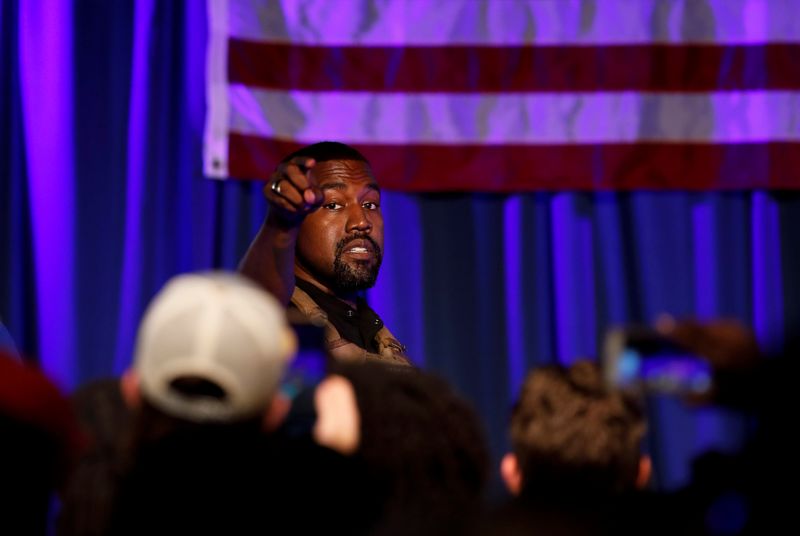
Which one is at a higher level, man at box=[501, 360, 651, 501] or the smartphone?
the smartphone

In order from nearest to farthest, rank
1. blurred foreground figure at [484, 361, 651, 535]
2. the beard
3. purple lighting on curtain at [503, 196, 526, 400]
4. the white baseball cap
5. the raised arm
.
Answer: the white baseball cap
blurred foreground figure at [484, 361, 651, 535]
the raised arm
the beard
purple lighting on curtain at [503, 196, 526, 400]

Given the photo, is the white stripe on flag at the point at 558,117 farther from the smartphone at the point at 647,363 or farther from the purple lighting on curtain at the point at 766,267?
the smartphone at the point at 647,363

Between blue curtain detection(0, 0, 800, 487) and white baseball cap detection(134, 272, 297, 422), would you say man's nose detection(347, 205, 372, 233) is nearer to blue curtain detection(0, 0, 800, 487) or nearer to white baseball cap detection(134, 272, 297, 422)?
blue curtain detection(0, 0, 800, 487)

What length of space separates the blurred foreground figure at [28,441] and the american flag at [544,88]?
230cm

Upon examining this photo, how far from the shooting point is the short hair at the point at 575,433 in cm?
138

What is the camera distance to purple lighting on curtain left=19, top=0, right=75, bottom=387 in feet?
11.0

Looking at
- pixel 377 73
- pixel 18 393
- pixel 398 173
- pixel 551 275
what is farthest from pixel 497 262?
pixel 18 393

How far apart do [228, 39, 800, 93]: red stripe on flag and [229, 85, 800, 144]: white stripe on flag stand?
1.3 inches

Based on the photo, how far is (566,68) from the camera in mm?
3551

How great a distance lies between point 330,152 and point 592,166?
0.89 metres

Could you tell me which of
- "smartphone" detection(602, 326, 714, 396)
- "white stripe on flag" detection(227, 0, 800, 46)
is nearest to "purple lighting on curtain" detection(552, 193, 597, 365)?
"white stripe on flag" detection(227, 0, 800, 46)

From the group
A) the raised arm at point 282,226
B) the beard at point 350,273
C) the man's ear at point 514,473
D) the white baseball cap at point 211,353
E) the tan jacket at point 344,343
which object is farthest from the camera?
the beard at point 350,273

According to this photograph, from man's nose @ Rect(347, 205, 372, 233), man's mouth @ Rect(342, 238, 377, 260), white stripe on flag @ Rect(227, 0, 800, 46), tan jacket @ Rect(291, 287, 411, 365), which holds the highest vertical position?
white stripe on flag @ Rect(227, 0, 800, 46)

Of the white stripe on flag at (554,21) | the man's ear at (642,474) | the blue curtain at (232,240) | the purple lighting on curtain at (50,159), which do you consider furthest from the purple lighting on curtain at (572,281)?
the man's ear at (642,474)
